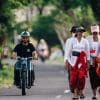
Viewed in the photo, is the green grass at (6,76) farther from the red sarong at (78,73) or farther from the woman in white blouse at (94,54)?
the red sarong at (78,73)

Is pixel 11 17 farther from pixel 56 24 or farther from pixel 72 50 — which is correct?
pixel 56 24

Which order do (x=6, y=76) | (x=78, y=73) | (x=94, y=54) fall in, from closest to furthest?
(x=78, y=73) → (x=94, y=54) → (x=6, y=76)

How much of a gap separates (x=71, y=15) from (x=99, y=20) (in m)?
14.7

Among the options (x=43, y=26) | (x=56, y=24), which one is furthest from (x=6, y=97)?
(x=43, y=26)

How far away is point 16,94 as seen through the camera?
25188 millimetres

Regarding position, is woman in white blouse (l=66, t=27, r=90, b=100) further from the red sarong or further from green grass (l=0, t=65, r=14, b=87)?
green grass (l=0, t=65, r=14, b=87)

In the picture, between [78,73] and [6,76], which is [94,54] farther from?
[6,76]

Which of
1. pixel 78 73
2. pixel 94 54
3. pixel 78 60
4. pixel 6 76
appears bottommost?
pixel 6 76

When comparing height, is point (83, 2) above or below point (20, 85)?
above

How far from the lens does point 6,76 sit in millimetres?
33094

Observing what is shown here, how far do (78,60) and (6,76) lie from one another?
1149 centimetres

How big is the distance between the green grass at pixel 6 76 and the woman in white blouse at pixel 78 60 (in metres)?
7.74

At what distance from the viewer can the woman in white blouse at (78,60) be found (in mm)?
21875

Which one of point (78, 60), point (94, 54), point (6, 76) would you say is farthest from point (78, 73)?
point (6, 76)
